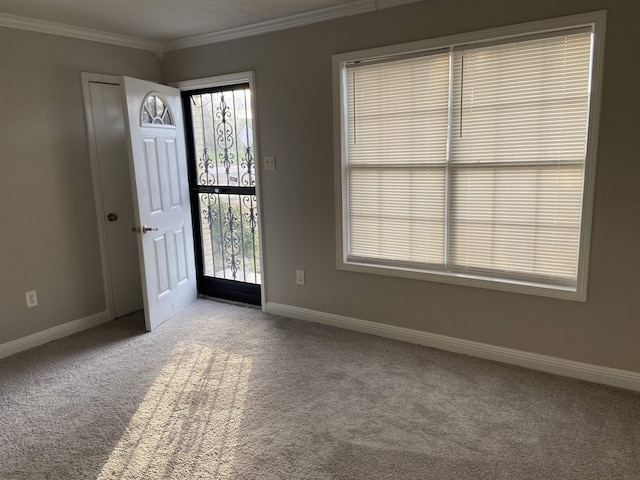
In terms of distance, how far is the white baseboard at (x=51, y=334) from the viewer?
3270 mm

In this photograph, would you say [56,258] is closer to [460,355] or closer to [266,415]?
[266,415]

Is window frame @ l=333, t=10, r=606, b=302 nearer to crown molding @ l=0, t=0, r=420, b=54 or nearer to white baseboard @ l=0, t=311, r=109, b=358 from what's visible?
crown molding @ l=0, t=0, r=420, b=54

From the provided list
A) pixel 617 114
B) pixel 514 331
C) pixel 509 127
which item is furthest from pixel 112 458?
pixel 617 114

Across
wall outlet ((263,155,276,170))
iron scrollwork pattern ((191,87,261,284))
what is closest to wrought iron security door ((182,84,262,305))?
iron scrollwork pattern ((191,87,261,284))

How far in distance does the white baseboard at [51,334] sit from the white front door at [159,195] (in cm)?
53

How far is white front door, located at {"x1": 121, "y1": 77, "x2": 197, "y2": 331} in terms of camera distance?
345 cm

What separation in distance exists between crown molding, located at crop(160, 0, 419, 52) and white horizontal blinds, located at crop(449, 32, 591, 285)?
27.7 inches

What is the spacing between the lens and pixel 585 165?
2.54 metres

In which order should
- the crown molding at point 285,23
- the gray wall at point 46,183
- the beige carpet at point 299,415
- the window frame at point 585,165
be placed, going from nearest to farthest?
the beige carpet at point 299,415 → the window frame at point 585,165 → the crown molding at point 285,23 → the gray wall at point 46,183

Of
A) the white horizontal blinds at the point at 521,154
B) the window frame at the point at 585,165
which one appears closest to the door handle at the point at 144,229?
the window frame at the point at 585,165

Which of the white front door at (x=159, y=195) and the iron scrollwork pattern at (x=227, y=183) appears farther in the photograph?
the iron scrollwork pattern at (x=227, y=183)

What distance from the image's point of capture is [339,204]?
134 inches

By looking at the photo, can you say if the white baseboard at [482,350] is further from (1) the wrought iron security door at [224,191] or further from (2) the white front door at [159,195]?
(2) the white front door at [159,195]

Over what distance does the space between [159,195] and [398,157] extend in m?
1.97
